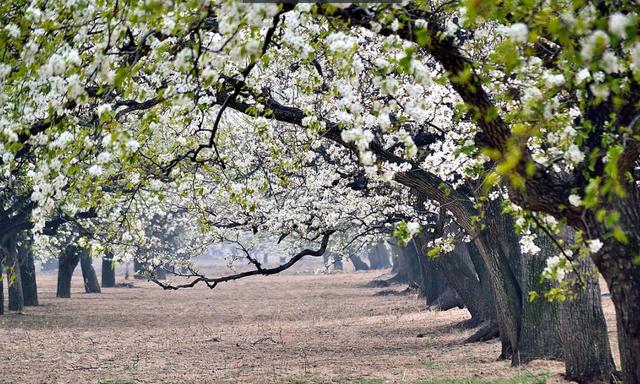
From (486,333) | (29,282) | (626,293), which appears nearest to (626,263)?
(626,293)

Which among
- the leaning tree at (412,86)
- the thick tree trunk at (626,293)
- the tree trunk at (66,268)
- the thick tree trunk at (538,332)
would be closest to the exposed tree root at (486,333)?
the thick tree trunk at (538,332)

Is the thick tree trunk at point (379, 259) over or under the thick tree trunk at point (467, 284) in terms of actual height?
over

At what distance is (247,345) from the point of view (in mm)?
24781

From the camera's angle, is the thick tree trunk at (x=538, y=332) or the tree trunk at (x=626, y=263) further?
the thick tree trunk at (x=538, y=332)

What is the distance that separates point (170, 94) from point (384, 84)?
7.84ft

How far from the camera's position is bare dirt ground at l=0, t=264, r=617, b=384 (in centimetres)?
1780

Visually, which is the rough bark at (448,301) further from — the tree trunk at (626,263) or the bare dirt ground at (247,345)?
the tree trunk at (626,263)

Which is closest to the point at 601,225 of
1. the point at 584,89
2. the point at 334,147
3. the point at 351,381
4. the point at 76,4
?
the point at 584,89

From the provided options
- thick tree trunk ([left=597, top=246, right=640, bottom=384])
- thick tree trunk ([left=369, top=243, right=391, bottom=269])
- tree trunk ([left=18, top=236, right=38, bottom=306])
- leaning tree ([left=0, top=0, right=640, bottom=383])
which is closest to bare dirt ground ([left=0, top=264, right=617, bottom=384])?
tree trunk ([left=18, top=236, right=38, bottom=306])

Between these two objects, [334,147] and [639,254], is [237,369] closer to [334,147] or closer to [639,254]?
[334,147]

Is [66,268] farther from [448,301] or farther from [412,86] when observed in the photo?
[412,86]

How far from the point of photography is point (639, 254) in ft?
26.4

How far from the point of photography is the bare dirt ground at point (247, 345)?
1780 centimetres

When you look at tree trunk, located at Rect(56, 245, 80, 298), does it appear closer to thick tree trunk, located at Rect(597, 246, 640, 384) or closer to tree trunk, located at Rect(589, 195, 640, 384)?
thick tree trunk, located at Rect(597, 246, 640, 384)
